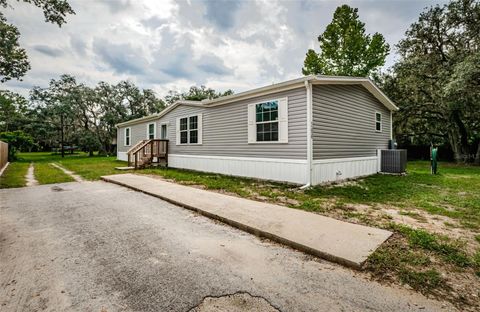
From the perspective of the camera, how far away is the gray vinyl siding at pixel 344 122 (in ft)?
24.0

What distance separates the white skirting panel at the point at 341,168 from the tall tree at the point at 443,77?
6392 millimetres

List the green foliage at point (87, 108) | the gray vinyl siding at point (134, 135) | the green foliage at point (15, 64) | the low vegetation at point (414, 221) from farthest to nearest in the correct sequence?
the green foliage at point (87, 108) → the gray vinyl siding at point (134, 135) → the green foliage at point (15, 64) → the low vegetation at point (414, 221)

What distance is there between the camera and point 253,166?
8648 mm

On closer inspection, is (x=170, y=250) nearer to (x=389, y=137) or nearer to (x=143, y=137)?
(x=389, y=137)

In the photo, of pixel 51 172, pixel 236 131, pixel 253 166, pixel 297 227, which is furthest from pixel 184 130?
pixel 297 227

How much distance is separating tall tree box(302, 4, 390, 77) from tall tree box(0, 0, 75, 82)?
2124cm

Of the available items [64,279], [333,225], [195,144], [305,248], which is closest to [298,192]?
[333,225]

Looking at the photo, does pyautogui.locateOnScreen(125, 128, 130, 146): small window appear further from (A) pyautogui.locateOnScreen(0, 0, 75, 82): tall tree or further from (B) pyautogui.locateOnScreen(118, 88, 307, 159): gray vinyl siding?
(A) pyautogui.locateOnScreen(0, 0, 75, 82): tall tree

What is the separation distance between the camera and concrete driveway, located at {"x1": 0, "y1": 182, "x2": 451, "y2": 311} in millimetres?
1918

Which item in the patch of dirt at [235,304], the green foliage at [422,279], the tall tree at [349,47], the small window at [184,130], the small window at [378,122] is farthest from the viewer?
the tall tree at [349,47]

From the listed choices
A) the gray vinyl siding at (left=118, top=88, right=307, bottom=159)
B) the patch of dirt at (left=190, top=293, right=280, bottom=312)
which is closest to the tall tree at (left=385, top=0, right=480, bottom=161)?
the gray vinyl siding at (left=118, top=88, right=307, bottom=159)

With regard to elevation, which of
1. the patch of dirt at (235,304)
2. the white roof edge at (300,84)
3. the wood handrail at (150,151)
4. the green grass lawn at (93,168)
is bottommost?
the patch of dirt at (235,304)

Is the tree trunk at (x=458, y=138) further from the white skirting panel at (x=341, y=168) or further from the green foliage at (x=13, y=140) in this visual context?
the green foliage at (x=13, y=140)

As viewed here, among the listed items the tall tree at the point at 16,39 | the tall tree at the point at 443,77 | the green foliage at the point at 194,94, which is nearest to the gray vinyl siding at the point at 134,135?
the tall tree at the point at 16,39
